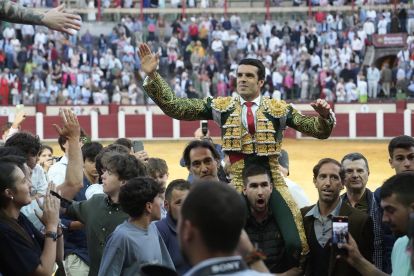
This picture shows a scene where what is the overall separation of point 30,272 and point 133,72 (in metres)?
19.0

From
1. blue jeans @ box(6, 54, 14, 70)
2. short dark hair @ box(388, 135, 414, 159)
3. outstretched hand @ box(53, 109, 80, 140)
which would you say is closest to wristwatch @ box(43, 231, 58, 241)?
A: outstretched hand @ box(53, 109, 80, 140)

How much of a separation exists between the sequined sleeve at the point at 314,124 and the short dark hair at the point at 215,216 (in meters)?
2.08

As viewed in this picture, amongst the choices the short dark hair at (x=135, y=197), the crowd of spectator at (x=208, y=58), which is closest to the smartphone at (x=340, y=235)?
the short dark hair at (x=135, y=197)

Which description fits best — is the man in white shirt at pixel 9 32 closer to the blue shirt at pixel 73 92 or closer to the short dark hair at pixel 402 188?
the blue shirt at pixel 73 92

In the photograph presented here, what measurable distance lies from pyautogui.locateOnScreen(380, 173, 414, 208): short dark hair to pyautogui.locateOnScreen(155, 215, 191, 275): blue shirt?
4.02 feet

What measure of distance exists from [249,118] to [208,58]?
17454mm

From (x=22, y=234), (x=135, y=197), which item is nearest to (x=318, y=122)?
(x=135, y=197)

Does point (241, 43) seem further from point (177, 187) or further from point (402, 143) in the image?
point (177, 187)

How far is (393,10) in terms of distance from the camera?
23.7m

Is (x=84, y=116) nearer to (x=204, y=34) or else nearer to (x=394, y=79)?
(x=204, y=34)

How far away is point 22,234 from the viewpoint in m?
3.04

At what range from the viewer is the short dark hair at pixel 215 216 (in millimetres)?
1919

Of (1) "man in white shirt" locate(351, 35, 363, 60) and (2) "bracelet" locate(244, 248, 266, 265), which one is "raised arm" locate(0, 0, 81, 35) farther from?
(1) "man in white shirt" locate(351, 35, 363, 60)

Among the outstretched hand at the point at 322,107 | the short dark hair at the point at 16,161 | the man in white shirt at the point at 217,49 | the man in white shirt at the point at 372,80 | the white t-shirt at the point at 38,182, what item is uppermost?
the man in white shirt at the point at 217,49
